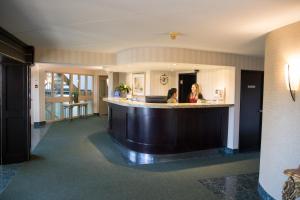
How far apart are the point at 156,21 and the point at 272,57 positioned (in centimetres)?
169

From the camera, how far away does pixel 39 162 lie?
4.54 meters

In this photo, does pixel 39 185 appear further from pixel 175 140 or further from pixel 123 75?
pixel 123 75

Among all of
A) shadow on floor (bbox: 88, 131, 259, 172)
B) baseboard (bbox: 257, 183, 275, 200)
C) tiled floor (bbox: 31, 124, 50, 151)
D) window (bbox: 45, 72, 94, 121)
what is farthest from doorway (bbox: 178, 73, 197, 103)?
window (bbox: 45, 72, 94, 121)

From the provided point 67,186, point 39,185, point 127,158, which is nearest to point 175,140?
point 127,158

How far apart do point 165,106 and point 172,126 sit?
0.49 m

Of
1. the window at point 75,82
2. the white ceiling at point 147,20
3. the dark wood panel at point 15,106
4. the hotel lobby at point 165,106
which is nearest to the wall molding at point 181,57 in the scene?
the hotel lobby at point 165,106

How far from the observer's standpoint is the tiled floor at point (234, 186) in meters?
3.28

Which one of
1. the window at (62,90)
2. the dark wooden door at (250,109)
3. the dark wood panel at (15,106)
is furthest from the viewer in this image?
the window at (62,90)

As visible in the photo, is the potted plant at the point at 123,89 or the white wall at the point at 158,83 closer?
the white wall at the point at 158,83

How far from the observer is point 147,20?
2.92 m

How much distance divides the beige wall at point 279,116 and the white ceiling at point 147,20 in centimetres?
26

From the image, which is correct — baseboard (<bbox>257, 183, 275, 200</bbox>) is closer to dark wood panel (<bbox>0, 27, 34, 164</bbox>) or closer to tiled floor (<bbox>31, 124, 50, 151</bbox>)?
dark wood panel (<bbox>0, 27, 34, 164</bbox>)

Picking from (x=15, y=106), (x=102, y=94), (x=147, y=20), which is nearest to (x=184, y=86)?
(x=147, y=20)

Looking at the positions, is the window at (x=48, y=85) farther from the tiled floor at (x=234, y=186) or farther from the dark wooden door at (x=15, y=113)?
the tiled floor at (x=234, y=186)
